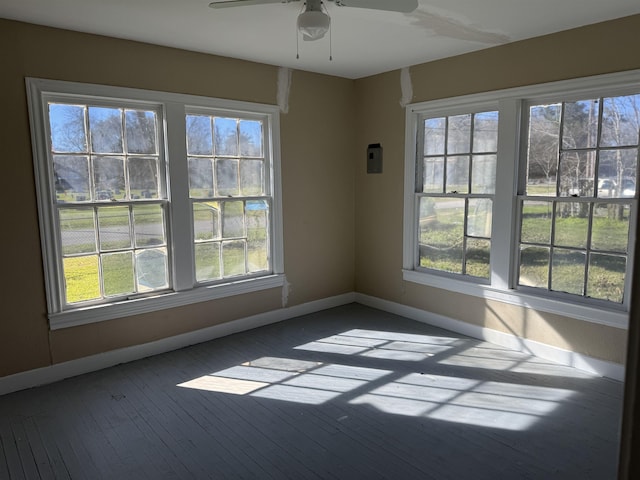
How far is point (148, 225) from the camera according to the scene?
3.75 meters

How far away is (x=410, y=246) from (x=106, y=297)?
286cm

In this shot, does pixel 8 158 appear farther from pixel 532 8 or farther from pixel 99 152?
pixel 532 8

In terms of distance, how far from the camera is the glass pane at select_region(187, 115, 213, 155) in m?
3.93

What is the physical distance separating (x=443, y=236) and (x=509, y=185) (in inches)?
34.1

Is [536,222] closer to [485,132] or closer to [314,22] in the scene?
[485,132]

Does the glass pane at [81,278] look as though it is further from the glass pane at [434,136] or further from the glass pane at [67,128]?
the glass pane at [434,136]

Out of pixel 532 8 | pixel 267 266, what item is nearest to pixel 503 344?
pixel 267 266

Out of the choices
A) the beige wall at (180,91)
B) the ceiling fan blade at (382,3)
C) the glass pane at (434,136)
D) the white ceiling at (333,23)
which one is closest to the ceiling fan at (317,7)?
the ceiling fan blade at (382,3)

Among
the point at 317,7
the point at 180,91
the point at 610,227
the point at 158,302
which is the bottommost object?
the point at 158,302

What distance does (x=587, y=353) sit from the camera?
3404 millimetres

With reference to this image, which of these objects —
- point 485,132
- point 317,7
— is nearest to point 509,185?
point 485,132

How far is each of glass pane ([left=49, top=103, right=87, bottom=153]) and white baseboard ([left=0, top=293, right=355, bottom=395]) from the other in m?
1.60

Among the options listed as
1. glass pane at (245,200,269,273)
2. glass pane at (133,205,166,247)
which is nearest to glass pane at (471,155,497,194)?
glass pane at (245,200,269,273)

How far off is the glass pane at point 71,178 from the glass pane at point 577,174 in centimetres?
365
